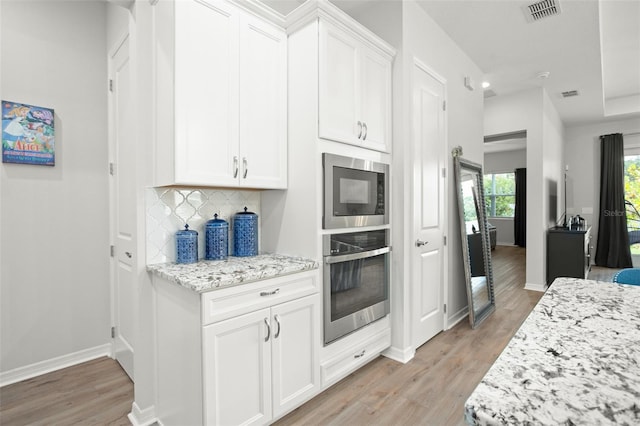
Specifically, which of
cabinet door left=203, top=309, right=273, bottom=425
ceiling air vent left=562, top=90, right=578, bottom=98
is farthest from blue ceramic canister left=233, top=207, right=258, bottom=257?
ceiling air vent left=562, top=90, right=578, bottom=98

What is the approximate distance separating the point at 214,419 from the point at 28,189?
2.21 metres

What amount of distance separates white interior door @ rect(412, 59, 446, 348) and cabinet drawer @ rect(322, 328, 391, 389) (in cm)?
35

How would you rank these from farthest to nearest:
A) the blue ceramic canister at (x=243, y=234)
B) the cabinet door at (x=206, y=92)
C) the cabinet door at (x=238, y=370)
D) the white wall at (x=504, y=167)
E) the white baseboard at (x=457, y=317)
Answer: the white wall at (x=504, y=167), the white baseboard at (x=457, y=317), the blue ceramic canister at (x=243, y=234), the cabinet door at (x=206, y=92), the cabinet door at (x=238, y=370)

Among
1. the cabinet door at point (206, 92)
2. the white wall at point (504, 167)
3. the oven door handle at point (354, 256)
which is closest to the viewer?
the cabinet door at point (206, 92)

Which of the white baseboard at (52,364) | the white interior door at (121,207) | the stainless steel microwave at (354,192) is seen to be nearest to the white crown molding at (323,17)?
the stainless steel microwave at (354,192)

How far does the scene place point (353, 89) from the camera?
2352 millimetres

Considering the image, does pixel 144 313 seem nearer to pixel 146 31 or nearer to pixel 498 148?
pixel 146 31

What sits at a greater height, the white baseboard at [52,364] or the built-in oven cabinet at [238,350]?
the built-in oven cabinet at [238,350]

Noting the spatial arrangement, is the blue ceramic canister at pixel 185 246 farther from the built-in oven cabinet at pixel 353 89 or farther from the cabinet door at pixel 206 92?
the built-in oven cabinet at pixel 353 89

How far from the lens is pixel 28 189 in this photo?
2.44 m

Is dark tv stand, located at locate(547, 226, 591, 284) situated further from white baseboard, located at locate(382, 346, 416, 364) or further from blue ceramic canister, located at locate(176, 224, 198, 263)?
blue ceramic canister, located at locate(176, 224, 198, 263)

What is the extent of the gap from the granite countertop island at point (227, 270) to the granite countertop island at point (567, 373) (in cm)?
121

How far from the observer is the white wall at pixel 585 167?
6.72 metres

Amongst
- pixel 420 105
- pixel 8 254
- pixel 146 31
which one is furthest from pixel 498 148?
pixel 8 254
